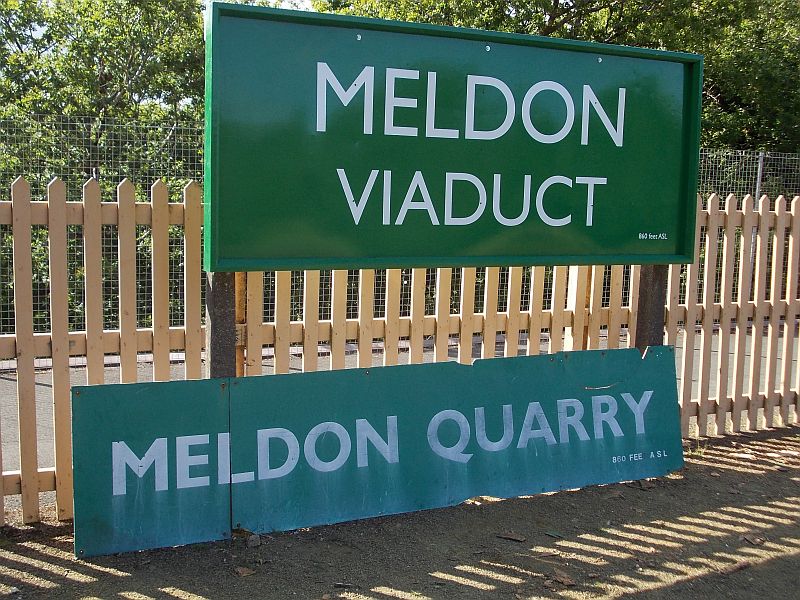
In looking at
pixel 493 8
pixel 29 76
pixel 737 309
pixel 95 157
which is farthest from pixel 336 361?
pixel 29 76

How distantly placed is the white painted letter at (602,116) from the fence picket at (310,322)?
1.70 metres

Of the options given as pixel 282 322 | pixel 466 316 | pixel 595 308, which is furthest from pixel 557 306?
pixel 282 322

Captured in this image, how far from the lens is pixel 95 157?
31.6ft

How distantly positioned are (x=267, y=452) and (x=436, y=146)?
174cm

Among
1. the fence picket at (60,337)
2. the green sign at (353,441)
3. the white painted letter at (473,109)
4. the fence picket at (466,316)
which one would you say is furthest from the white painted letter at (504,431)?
the fence picket at (60,337)

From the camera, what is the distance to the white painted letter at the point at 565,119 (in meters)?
4.34

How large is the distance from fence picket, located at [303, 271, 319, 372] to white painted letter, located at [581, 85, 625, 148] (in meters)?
1.70

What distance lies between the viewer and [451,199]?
4.20m

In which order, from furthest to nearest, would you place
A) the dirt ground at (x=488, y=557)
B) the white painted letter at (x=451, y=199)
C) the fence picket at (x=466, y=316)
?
the fence picket at (x=466, y=316) < the white painted letter at (x=451, y=199) < the dirt ground at (x=488, y=557)

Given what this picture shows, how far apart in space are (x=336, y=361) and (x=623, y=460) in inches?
71.1

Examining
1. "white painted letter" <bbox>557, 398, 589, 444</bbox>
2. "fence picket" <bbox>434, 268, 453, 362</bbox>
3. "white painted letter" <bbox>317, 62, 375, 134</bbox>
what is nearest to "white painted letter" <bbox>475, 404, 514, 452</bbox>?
"white painted letter" <bbox>557, 398, 589, 444</bbox>

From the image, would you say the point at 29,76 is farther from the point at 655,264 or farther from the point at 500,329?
the point at 655,264

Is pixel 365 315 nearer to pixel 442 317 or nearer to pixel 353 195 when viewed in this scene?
pixel 442 317

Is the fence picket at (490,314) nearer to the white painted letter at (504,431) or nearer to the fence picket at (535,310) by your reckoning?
the fence picket at (535,310)
